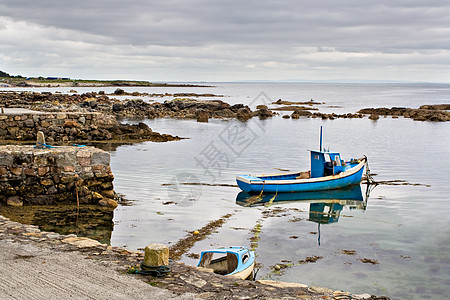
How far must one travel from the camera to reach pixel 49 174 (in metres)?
16.7

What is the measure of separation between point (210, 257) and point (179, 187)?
35.5ft

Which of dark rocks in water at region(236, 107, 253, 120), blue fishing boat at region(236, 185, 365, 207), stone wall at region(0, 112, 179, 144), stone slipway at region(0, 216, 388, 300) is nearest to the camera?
stone slipway at region(0, 216, 388, 300)

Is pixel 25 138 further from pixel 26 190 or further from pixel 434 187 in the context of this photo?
pixel 434 187

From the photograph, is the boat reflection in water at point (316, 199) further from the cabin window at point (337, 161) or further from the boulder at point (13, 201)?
the boulder at point (13, 201)

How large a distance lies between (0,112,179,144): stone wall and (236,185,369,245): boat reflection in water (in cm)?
1603

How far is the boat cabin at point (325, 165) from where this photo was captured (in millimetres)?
24688

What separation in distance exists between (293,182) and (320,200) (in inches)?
57.6

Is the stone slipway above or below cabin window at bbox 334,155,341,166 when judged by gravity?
below

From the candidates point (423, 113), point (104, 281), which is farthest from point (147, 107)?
point (104, 281)

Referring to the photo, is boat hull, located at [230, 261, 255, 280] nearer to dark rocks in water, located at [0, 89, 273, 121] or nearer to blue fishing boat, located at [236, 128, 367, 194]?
blue fishing boat, located at [236, 128, 367, 194]

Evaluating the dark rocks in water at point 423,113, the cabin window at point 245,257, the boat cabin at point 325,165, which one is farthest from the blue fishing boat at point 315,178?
the dark rocks in water at point 423,113

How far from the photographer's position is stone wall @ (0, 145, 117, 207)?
16.5 m

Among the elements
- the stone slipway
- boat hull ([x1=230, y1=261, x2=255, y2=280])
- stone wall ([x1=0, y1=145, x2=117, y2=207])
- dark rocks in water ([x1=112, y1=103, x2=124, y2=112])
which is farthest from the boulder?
dark rocks in water ([x1=112, y1=103, x2=124, y2=112])

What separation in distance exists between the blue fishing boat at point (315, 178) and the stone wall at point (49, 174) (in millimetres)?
7342
